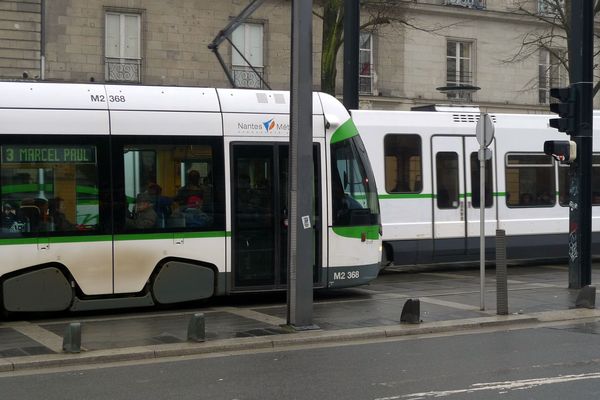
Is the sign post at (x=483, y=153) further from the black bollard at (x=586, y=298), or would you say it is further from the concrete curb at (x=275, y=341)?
the black bollard at (x=586, y=298)

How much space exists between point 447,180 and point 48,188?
8.63 m

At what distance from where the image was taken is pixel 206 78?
29.2 metres

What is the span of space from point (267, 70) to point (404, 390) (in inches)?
918

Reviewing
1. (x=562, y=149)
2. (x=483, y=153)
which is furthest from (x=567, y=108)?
(x=483, y=153)

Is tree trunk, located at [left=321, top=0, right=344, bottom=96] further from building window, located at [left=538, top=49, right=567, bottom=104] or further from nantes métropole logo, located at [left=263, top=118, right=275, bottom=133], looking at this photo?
building window, located at [left=538, top=49, right=567, bottom=104]

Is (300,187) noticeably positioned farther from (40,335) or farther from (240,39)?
(240,39)

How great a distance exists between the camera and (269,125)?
12.6 meters

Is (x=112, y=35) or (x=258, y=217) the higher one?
(x=112, y=35)

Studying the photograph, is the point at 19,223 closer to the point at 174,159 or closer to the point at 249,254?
the point at 174,159

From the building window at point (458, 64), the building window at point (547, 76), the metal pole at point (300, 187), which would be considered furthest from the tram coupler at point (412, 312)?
the building window at point (547, 76)

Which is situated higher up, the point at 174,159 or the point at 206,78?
the point at 206,78

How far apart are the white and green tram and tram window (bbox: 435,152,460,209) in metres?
4.21

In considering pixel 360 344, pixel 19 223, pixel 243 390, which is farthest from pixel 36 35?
pixel 243 390

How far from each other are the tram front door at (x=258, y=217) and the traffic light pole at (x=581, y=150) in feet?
16.2
